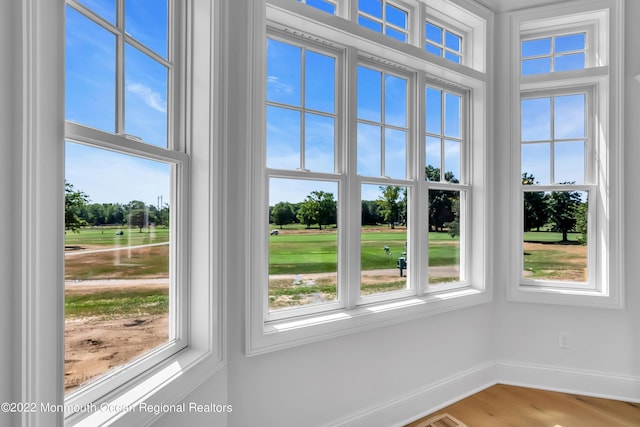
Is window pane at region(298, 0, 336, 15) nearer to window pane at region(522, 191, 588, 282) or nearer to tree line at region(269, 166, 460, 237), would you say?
tree line at region(269, 166, 460, 237)

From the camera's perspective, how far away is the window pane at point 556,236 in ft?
10.1

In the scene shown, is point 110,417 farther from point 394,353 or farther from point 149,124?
point 394,353

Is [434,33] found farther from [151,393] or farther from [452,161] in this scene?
[151,393]

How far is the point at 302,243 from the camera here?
7.33 feet

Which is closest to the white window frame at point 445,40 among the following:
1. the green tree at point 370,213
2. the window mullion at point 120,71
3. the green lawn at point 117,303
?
the green tree at point 370,213

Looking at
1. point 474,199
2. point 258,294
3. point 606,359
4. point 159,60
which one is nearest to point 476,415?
point 606,359

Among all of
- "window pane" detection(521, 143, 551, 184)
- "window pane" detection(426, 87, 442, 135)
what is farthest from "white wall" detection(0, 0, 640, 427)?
"window pane" detection(426, 87, 442, 135)

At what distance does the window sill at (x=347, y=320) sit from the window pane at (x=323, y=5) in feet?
6.06

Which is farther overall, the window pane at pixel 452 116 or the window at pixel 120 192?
the window pane at pixel 452 116

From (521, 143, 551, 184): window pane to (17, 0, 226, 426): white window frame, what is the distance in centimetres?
261

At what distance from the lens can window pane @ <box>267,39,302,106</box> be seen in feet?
6.90

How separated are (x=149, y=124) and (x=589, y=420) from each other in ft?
10.5

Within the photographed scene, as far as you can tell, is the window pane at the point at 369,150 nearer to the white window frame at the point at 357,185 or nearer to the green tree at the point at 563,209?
the white window frame at the point at 357,185

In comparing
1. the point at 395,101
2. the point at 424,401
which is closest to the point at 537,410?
the point at 424,401
